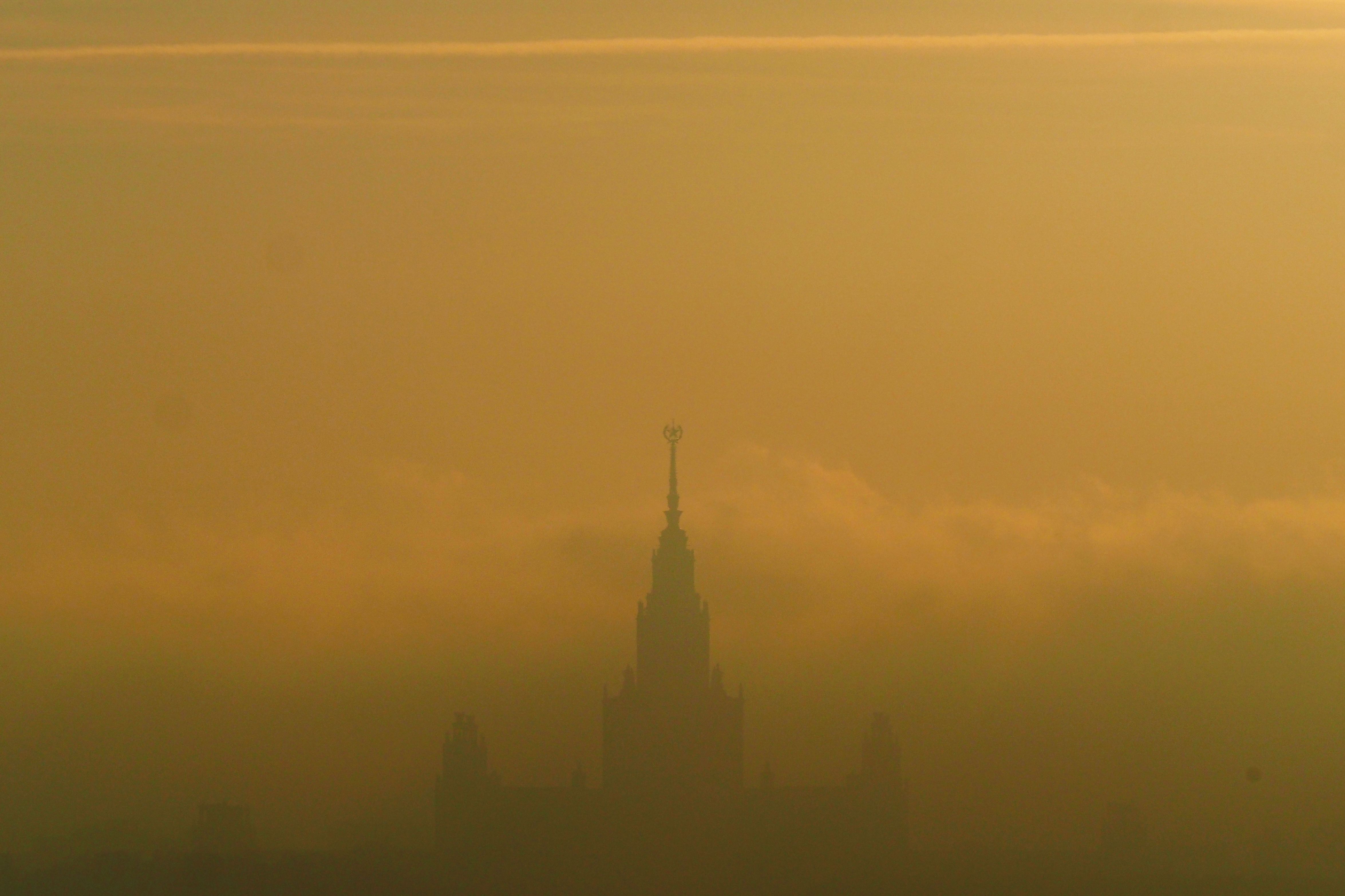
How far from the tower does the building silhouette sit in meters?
0.09

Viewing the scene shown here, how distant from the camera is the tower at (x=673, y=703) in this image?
636 feet

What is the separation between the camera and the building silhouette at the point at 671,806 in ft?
550

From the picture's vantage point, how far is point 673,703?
197 metres

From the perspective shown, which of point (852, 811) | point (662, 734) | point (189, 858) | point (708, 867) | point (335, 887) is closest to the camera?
point (335, 887)

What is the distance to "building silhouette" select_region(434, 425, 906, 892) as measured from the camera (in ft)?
550

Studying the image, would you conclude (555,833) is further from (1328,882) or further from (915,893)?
(1328,882)

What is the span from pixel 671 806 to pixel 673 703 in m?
11.1

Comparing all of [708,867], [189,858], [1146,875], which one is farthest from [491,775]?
[1146,875]

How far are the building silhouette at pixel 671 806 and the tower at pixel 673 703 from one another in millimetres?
89

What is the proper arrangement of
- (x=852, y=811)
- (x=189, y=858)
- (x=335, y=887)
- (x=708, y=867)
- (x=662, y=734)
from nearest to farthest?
(x=335, y=887) < (x=189, y=858) < (x=708, y=867) < (x=852, y=811) < (x=662, y=734)

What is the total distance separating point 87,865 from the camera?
152 metres

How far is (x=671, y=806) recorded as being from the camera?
18775cm

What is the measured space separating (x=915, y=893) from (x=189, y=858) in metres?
39.6

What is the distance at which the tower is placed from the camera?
193750 millimetres
